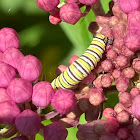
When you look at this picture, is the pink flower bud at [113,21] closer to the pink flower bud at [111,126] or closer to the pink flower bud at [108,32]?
the pink flower bud at [108,32]

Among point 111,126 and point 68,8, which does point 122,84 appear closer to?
point 111,126

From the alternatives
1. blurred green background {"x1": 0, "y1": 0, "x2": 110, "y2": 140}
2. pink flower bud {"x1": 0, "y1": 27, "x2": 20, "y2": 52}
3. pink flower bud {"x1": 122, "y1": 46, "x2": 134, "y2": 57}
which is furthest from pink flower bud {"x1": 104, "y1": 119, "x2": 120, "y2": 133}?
blurred green background {"x1": 0, "y1": 0, "x2": 110, "y2": 140}

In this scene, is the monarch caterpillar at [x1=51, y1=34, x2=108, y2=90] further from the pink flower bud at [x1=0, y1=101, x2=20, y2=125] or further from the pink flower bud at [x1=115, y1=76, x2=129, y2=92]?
the pink flower bud at [x1=0, y1=101, x2=20, y2=125]

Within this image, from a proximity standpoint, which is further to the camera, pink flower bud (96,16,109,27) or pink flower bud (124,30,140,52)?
pink flower bud (96,16,109,27)

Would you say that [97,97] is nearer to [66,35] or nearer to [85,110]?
[85,110]

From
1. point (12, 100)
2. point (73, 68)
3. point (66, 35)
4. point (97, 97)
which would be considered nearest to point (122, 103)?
point (97, 97)

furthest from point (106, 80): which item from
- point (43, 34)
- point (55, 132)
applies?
point (43, 34)
